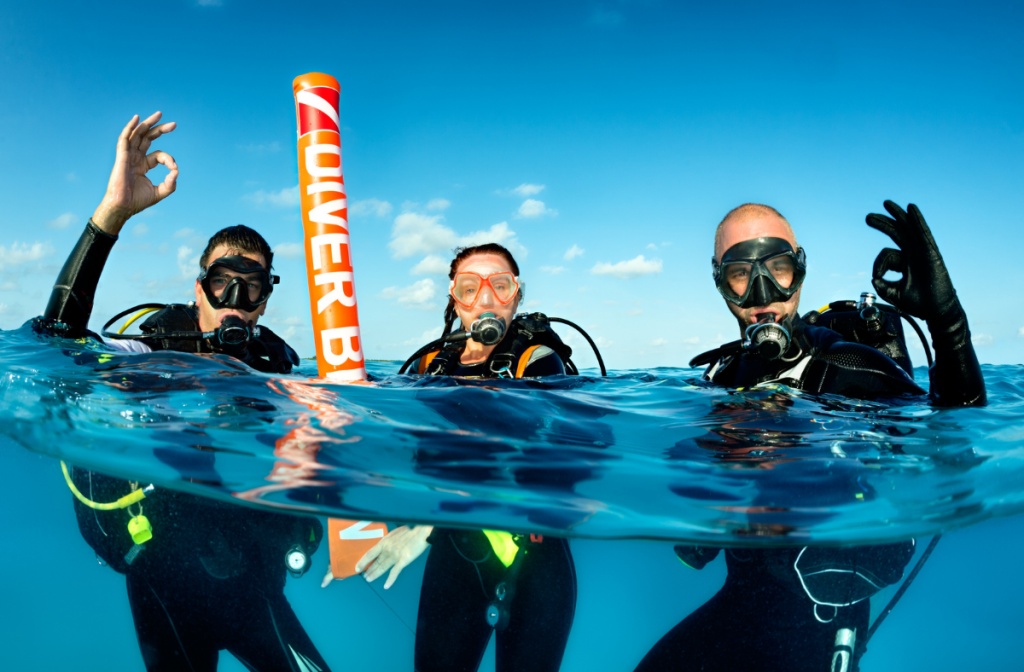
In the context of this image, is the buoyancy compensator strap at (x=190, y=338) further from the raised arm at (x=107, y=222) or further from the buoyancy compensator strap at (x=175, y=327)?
the raised arm at (x=107, y=222)


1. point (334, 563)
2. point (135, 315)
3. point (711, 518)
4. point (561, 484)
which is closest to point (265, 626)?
point (334, 563)

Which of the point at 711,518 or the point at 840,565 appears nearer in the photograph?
the point at 840,565

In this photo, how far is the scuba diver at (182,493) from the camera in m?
4.34

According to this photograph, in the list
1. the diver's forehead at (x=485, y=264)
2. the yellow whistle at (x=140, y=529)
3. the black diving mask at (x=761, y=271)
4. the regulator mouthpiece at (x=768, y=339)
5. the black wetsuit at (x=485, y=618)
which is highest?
the diver's forehead at (x=485, y=264)

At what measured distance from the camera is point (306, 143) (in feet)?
12.1

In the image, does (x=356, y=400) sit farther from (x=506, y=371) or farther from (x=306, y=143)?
(x=306, y=143)

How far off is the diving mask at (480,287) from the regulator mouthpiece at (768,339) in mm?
2368

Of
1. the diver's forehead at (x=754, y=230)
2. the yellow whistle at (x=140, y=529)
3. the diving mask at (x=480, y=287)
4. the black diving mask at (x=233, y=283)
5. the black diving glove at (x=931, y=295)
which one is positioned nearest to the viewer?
the black diving glove at (x=931, y=295)

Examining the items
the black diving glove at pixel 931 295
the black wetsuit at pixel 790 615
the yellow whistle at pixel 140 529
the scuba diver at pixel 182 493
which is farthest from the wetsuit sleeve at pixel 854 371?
the yellow whistle at pixel 140 529

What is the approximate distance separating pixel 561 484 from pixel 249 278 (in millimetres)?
3013

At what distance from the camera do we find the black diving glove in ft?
10.4

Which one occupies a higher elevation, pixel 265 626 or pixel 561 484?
pixel 561 484

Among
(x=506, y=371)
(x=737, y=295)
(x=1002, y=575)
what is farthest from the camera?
(x=1002, y=575)

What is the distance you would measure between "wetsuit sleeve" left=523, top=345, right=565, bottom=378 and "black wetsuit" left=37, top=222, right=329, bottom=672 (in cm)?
250
